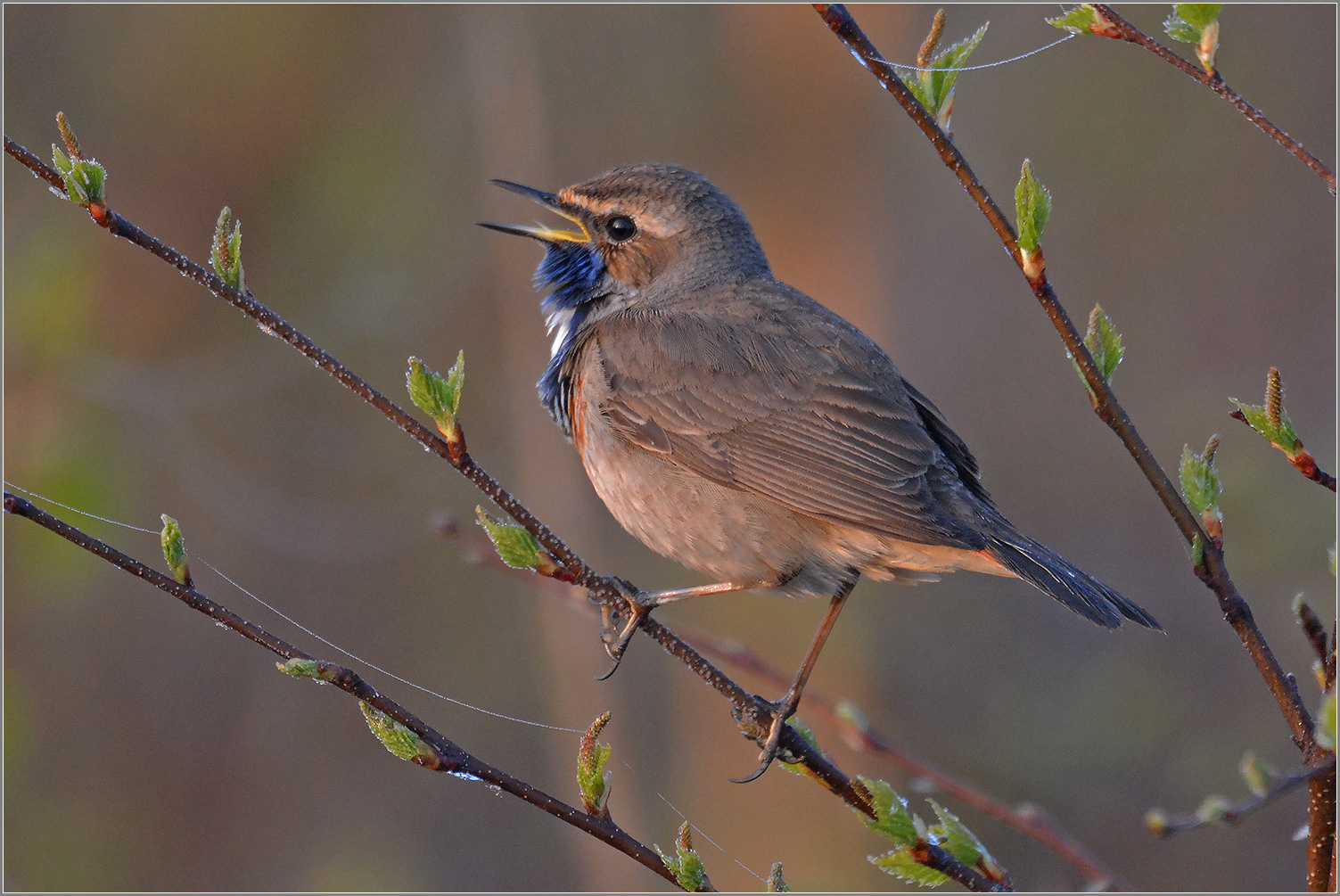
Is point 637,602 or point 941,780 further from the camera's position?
point 637,602

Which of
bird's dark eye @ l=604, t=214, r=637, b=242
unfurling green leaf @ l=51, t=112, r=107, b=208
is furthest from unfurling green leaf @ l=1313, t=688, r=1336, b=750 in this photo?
bird's dark eye @ l=604, t=214, r=637, b=242

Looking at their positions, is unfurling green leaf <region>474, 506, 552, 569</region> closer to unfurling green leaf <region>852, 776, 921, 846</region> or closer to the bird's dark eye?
unfurling green leaf <region>852, 776, 921, 846</region>

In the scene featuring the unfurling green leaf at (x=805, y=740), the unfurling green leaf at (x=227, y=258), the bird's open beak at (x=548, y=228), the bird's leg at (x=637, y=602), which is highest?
the bird's open beak at (x=548, y=228)

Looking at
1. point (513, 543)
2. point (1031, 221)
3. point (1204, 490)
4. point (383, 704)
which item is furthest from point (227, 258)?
point (1204, 490)

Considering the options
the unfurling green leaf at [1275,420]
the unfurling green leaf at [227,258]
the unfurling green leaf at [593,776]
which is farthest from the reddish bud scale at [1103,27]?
the unfurling green leaf at [227,258]

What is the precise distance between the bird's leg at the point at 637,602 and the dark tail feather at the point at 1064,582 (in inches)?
31.2

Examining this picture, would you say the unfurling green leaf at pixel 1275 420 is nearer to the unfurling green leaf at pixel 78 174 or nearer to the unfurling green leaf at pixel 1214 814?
the unfurling green leaf at pixel 1214 814

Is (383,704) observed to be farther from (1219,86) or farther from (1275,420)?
(1219,86)

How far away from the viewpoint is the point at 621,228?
4953 millimetres

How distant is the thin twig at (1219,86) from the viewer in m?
2.27

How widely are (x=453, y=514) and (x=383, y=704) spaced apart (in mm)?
5689

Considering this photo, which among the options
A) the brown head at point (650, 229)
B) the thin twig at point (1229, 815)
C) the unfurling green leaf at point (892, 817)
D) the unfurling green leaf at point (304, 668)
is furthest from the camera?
the brown head at point (650, 229)

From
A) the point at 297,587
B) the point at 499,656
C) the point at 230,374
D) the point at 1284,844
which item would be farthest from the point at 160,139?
the point at 1284,844

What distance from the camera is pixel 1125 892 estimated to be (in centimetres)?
225
